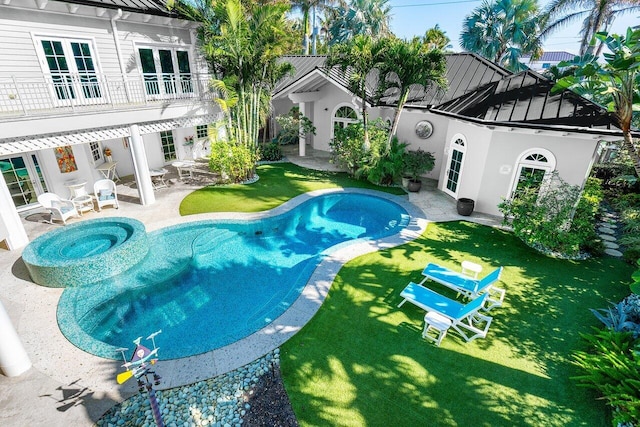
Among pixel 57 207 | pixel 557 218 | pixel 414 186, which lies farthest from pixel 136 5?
pixel 557 218

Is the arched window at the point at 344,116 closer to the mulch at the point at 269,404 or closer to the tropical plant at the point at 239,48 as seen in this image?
A: the tropical plant at the point at 239,48

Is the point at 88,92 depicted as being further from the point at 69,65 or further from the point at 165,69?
the point at 165,69

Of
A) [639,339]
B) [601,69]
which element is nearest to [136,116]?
[601,69]

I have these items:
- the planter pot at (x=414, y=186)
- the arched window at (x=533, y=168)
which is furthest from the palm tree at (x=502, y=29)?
the arched window at (x=533, y=168)

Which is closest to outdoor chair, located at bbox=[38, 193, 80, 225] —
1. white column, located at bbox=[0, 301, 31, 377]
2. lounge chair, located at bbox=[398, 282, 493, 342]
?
white column, located at bbox=[0, 301, 31, 377]

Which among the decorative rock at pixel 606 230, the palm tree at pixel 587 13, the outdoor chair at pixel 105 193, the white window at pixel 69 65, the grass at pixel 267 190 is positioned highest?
the palm tree at pixel 587 13
